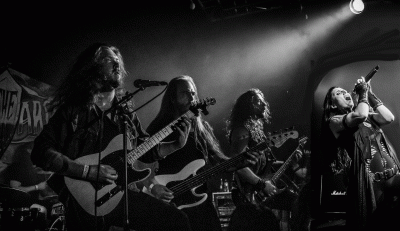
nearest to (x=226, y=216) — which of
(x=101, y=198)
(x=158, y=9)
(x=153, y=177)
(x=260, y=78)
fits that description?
(x=153, y=177)

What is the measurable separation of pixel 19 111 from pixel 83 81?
91 cm

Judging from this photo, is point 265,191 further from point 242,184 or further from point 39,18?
point 39,18

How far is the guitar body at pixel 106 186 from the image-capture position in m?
4.22

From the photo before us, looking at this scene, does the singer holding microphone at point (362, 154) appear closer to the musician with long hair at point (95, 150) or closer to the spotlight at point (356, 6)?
the spotlight at point (356, 6)

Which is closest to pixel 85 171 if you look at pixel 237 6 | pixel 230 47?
pixel 230 47

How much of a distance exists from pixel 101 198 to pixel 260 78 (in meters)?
2.53

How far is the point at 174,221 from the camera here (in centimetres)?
449

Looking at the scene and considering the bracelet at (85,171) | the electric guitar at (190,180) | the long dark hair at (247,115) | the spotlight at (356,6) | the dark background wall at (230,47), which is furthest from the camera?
the spotlight at (356,6)

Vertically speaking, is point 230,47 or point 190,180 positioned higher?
point 230,47

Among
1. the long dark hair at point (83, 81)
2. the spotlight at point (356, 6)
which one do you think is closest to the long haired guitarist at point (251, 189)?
the long dark hair at point (83, 81)

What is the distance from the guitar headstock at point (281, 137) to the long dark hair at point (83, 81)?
1901mm

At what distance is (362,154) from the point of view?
4777 millimetres

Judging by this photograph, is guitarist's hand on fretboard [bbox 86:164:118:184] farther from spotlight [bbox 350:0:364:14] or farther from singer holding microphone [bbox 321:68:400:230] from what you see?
spotlight [bbox 350:0:364:14]

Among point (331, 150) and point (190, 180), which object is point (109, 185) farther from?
point (331, 150)
